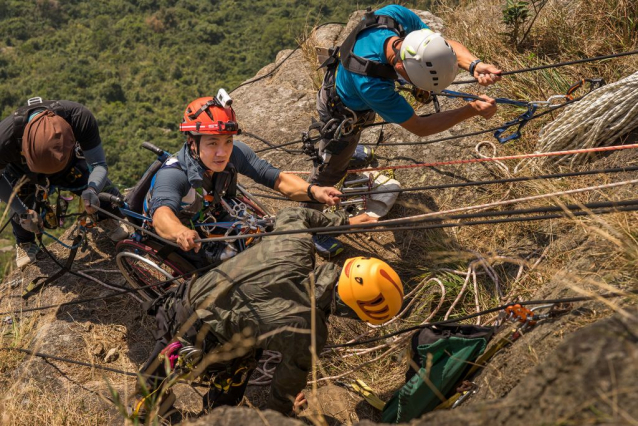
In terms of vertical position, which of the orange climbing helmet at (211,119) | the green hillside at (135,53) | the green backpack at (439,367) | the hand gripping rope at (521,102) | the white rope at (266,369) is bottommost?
the green hillside at (135,53)

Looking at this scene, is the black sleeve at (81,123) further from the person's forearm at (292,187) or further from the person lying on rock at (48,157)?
the person's forearm at (292,187)

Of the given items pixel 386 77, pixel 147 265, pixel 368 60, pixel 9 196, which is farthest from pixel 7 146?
pixel 386 77

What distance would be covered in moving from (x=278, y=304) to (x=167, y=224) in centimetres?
104

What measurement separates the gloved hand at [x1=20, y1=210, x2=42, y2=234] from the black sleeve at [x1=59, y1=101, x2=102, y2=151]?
0.73 metres

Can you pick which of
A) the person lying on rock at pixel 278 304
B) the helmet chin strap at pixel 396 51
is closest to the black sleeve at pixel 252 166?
the person lying on rock at pixel 278 304

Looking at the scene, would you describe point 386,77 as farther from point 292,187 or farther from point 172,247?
point 172,247

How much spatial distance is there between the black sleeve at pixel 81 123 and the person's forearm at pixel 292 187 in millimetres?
1667

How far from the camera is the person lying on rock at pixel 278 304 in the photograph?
3471 millimetres

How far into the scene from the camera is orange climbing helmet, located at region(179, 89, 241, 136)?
13.7ft

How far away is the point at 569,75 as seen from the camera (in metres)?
6.07

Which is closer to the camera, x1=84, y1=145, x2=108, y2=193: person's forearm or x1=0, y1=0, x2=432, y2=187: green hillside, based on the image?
x1=84, y1=145, x2=108, y2=193: person's forearm

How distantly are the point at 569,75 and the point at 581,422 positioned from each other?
4.82m

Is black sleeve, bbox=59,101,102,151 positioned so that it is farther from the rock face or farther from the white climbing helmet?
the rock face

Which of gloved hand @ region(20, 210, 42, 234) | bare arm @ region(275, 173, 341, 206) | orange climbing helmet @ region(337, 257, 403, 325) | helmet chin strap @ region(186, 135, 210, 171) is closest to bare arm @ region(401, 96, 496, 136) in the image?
bare arm @ region(275, 173, 341, 206)
